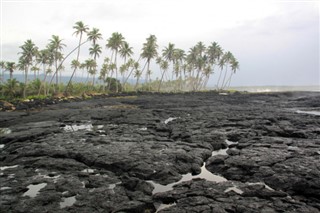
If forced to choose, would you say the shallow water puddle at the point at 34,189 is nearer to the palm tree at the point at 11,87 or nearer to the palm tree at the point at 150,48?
the palm tree at the point at 11,87

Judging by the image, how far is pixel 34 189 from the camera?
11.0m

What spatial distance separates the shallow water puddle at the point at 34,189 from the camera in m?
10.5

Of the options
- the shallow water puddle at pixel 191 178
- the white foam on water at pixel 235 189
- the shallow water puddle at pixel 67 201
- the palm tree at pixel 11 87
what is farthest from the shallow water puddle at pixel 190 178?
the palm tree at pixel 11 87

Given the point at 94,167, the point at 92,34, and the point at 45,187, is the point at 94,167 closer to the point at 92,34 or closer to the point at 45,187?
the point at 45,187

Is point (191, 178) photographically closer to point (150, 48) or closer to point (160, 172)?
point (160, 172)

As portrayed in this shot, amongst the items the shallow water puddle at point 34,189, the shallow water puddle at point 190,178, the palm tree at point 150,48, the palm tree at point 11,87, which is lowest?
the shallow water puddle at point 190,178

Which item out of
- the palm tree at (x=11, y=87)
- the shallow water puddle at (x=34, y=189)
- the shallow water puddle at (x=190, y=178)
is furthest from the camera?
the palm tree at (x=11, y=87)

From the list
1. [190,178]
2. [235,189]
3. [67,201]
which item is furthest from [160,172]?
[67,201]

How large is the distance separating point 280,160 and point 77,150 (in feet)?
43.4

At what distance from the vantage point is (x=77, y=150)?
53.6ft

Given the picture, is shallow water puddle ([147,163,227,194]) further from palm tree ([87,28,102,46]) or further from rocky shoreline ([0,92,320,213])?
palm tree ([87,28,102,46])

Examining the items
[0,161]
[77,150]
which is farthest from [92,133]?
[0,161]

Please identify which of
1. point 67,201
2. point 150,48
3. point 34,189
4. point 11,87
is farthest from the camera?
point 150,48

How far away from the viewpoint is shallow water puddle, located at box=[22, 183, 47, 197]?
10.5 metres
